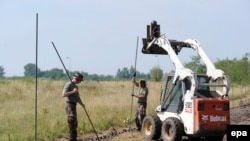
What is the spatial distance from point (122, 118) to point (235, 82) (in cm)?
2807

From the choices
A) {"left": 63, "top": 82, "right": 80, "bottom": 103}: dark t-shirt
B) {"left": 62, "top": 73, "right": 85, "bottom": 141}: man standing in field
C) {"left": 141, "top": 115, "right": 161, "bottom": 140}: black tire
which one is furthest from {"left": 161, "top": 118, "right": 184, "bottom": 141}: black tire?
{"left": 63, "top": 82, "right": 80, "bottom": 103}: dark t-shirt

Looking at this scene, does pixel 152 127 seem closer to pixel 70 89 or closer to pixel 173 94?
pixel 173 94

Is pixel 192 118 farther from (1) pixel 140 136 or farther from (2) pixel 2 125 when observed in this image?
(2) pixel 2 125

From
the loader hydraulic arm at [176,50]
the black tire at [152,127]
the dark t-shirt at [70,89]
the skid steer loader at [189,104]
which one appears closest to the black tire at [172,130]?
the skid steer loader at [189,104]

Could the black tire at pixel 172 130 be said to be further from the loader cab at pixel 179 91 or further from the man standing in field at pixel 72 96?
the man standing in field at pixel 72 96

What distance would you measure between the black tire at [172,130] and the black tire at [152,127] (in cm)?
36

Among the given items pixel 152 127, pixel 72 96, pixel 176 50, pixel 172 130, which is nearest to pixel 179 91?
pixel 172 130

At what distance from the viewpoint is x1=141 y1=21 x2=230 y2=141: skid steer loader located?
11.8 m

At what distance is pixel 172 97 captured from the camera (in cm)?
1285

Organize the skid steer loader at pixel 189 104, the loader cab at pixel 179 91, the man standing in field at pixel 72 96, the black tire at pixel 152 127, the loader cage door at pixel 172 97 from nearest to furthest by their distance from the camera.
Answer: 1. the skid steer loader at pixel 189 104
2. the man standing in field at pixel 72 96
3. the loader cab at pixel 179 91
4. the loader cage door at pixel 172 97
5. the black tire at pixel 152 127

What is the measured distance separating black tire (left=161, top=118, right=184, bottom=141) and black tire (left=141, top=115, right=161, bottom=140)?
356 millimetres

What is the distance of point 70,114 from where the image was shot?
1206 centimetres

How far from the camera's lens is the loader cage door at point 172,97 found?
41.1ft

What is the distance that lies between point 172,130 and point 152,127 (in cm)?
92
